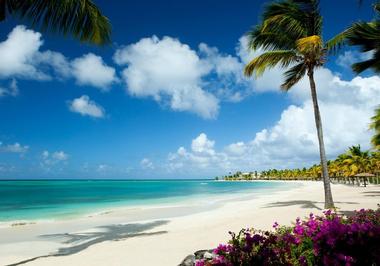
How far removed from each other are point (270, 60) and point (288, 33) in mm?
1453

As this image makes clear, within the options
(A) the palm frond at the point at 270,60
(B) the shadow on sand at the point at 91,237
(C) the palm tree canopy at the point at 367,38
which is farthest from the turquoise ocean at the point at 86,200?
(C) the palm tree canopy at the point at 367,38

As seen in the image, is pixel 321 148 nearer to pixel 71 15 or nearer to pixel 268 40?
pixel 268 40

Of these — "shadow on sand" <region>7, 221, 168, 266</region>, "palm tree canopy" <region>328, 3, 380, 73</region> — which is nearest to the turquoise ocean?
"shadow on sand" <region>7, 221, 168, 266</region>

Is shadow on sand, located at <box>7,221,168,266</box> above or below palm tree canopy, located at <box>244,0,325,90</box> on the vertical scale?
below

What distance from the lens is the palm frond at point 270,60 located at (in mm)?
14750

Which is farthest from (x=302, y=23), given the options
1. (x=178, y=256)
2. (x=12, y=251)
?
(x=12, y=251)

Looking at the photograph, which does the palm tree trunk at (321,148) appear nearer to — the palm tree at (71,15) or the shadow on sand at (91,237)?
the shadow on sand at (91,237)

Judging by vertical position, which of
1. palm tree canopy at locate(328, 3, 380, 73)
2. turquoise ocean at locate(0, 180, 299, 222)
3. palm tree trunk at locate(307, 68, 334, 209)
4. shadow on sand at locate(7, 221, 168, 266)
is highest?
palm tree canopy at locate(328, 3, 380, 73)

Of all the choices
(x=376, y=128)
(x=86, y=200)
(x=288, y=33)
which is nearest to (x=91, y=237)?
(x=288, y=33)

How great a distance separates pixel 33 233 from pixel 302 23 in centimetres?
1536

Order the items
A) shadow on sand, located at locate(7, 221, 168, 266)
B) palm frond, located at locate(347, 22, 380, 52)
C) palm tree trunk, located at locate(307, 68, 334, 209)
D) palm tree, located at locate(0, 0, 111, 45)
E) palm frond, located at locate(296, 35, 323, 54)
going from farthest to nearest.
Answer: palm tree trunk, located at locate(307, 68, 334, 209) → palm frond, located at locate(296, 35, 323, 54) → palm frond, located at locate(347, 22, 380, 52) → shadow on sand, located at locate(7, 221, 168, 266) → palm tree, located at locate(0, 0, 111, 45)

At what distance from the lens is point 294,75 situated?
16.0m

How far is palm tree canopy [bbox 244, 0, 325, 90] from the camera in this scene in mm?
14609

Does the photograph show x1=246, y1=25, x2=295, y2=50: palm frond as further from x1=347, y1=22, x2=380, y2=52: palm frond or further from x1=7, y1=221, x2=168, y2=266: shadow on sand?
x1=7, y1=221, x2=168, y2=266: shadow on sand
